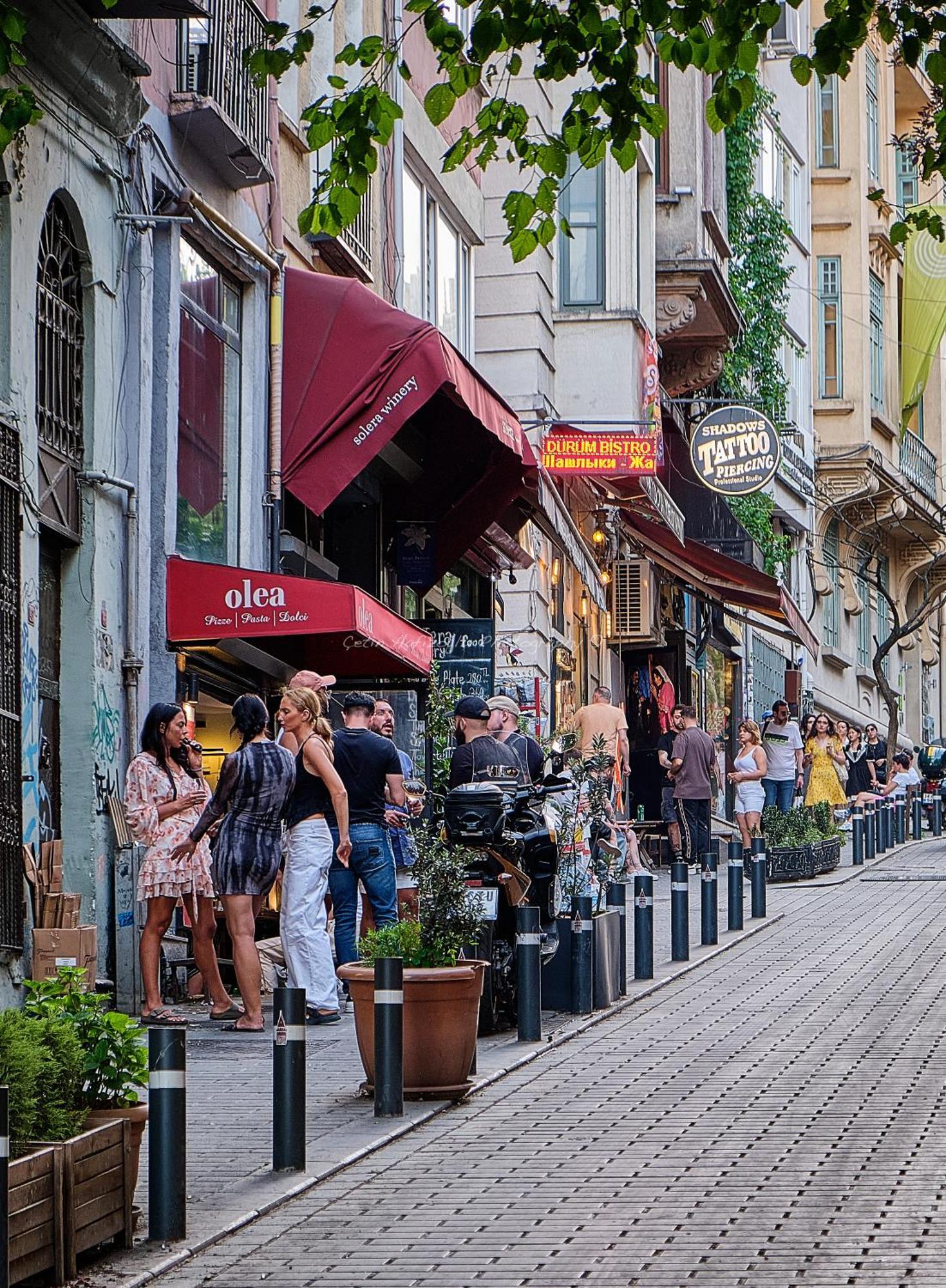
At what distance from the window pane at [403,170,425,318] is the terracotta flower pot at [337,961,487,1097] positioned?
12616 mm

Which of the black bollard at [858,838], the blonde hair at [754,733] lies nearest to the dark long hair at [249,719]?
the blonde hair at [754,733]

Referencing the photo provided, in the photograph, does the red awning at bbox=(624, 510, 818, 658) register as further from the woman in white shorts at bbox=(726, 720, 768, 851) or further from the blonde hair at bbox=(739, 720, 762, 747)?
the woman in white shorts at bbox=(726, 720, 768, 851)

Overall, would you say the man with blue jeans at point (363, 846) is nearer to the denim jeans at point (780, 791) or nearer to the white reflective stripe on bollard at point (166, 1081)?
the white reflective stripe on bollard at point (166, 1081)

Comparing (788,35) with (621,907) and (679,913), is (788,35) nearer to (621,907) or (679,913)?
(679,913)

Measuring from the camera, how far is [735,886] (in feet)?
60.6

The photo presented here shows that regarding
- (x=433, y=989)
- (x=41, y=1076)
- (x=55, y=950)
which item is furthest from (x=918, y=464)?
(x=41, y=1076)

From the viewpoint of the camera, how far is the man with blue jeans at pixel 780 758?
2816cm

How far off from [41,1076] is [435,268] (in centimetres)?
1757

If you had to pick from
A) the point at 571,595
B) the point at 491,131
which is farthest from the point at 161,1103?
the point at 571,595

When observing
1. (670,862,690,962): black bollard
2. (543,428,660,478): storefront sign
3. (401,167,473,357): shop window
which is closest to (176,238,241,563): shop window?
(670,862,690,962): black bollard

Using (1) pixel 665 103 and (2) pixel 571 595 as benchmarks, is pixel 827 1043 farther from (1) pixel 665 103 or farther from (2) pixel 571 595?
(1) pixel 665 103

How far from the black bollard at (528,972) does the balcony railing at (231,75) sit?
632 centimetres

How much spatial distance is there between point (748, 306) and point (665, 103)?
280 inches

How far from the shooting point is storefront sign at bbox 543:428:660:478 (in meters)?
25.8
